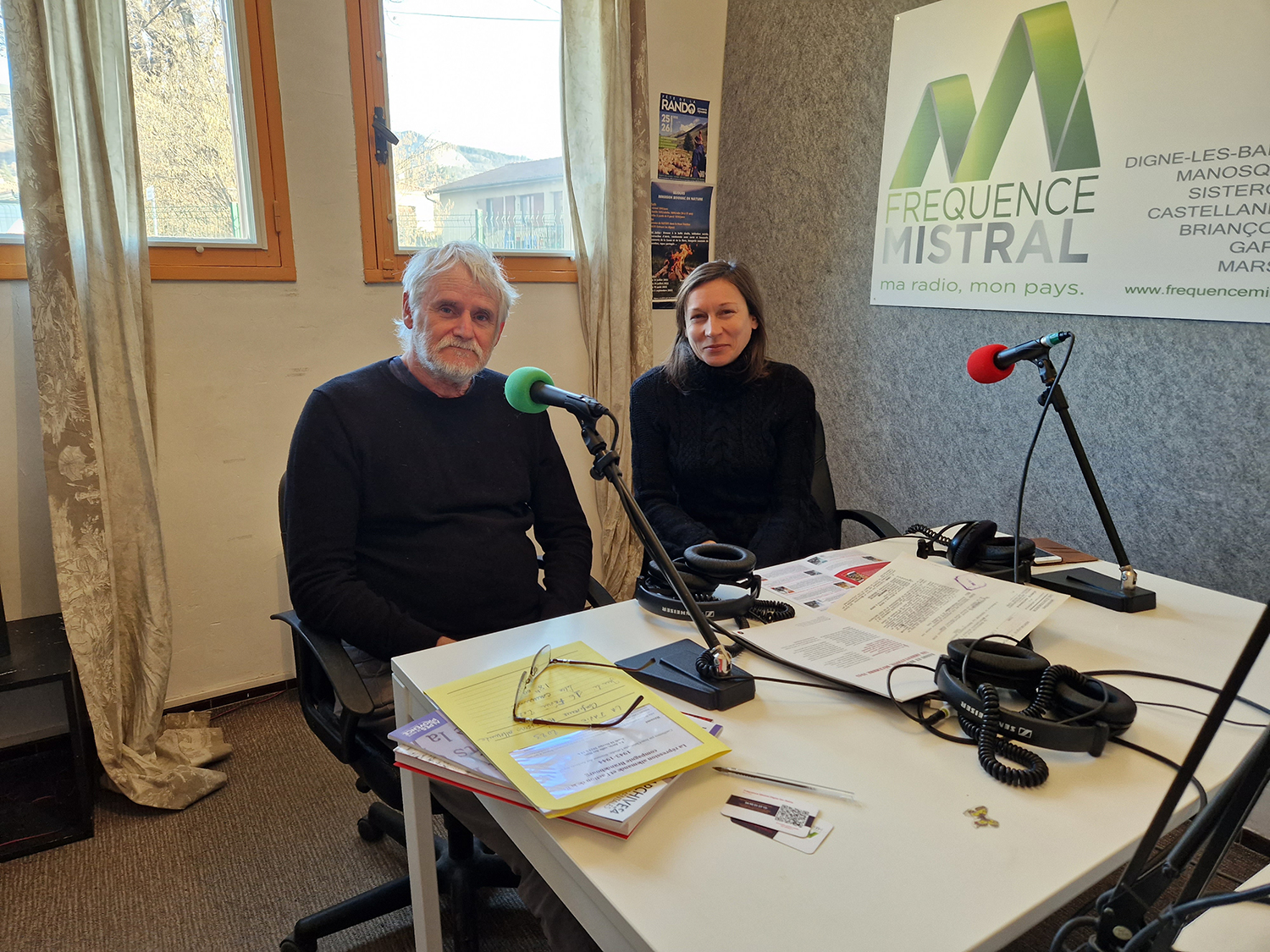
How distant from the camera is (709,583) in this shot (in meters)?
1.30

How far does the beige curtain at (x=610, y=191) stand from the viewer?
269cm

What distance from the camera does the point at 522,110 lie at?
8.98ft

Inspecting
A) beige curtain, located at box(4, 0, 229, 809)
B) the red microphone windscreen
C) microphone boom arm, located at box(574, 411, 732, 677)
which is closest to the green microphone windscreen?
microphone boom arm, located at box(574, 411, 732, 677)

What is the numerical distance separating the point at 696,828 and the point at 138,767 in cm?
178

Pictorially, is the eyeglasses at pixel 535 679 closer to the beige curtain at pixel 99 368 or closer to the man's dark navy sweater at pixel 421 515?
the man's dark navy sweater at pixel 421 515

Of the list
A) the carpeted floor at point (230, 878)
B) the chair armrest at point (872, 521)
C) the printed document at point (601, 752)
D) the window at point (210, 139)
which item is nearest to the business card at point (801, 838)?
the printed document at point (601, 752)

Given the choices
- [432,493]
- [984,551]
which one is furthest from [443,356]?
[984,551]

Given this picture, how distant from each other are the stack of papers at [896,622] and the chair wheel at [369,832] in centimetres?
106

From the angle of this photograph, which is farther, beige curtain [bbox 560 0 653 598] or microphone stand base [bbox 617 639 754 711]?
beige curtain [bbox 560 0 653 598]

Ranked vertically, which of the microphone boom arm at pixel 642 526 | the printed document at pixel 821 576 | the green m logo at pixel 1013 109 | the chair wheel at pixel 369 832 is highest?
the green m logo at pixel 1013 109

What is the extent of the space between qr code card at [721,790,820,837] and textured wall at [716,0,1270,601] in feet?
5.09

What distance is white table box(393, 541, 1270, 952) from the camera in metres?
0.68

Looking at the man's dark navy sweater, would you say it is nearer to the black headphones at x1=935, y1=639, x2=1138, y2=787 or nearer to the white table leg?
the white table leg

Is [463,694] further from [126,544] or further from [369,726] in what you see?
[126,544]
